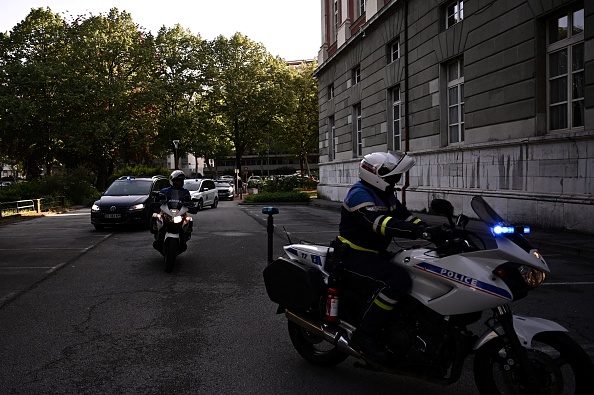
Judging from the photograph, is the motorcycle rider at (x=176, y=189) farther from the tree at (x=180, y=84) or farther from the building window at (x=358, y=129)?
the tree at (x=180, y=84)

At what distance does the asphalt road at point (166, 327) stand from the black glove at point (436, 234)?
125 centimetres

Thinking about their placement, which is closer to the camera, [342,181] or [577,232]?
[577,232]

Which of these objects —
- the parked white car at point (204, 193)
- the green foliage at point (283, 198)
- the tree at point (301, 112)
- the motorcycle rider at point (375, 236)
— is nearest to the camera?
the motorcycle rider at point (375, 236)

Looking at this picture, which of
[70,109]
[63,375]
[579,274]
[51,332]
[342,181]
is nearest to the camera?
[63,375]

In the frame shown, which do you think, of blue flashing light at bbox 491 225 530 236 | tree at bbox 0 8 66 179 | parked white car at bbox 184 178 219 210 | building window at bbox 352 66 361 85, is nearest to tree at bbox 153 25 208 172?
tree at bbox 0 8 66 179

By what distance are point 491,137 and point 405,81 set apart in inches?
229

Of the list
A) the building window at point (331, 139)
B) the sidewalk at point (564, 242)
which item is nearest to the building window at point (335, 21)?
the building window at point (331, 139)

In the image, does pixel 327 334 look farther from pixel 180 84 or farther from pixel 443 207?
pixel 180 84

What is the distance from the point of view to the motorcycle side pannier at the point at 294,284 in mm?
4004

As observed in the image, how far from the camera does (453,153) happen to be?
56.8 ft

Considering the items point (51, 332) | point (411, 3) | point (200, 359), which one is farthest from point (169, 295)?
point (411, 3)

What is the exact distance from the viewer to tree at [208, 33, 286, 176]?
44.7 meters

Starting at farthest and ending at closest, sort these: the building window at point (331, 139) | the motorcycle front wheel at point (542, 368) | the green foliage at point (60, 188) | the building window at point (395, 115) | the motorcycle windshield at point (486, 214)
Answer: the building window at point (331, 139) → the green foliage at point (60, 188) → the building window at point (395, 115) → the motorcycle windshield at point (486, 214) → the motorcycle front wheel at point (542, 368)

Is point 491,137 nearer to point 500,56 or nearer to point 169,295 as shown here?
point 500,56
